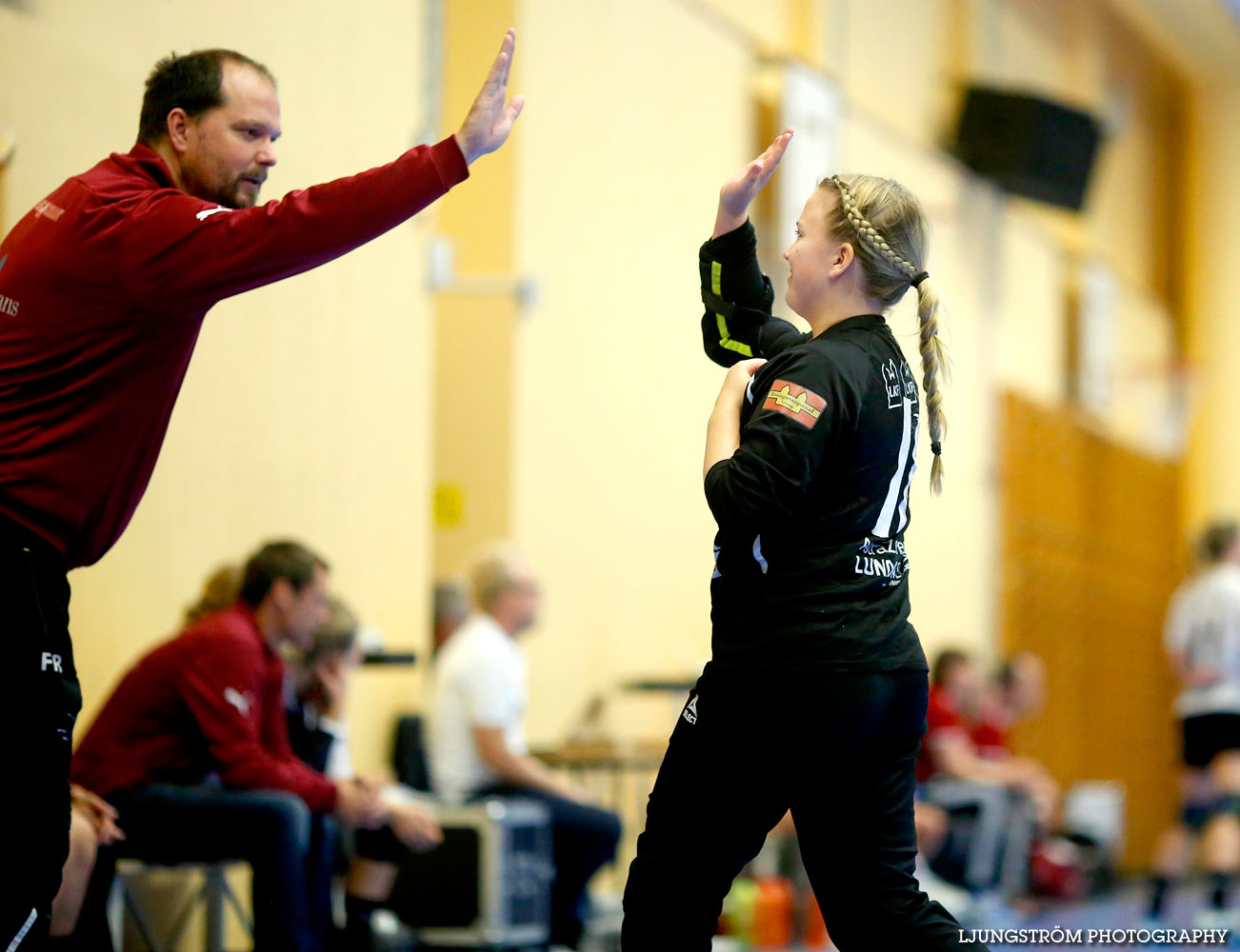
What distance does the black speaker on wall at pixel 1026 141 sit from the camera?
9.41 meters

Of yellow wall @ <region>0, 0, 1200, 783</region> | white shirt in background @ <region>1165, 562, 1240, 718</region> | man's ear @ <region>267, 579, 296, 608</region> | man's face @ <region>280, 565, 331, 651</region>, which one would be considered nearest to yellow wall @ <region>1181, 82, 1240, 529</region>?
yellow wall @ <region>0, 0, 1200, 783</region>

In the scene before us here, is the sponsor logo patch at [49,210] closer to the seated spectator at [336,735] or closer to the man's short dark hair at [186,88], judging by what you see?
the man's short dark hair at [186,88]

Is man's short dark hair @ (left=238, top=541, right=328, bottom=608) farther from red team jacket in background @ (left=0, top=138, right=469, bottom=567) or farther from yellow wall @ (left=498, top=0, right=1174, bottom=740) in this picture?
red team jacket in background @ (left=0, top=138, right=469, bottom=567)

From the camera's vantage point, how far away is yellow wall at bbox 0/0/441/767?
12.8 feet

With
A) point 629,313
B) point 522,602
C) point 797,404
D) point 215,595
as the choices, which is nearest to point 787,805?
point 797,404

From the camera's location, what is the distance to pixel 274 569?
12.0 ft

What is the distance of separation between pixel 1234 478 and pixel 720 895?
11.5 metres

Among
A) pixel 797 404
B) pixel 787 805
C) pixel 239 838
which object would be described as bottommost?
pixel 239 838

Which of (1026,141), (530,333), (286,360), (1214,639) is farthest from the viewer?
(1026,141)

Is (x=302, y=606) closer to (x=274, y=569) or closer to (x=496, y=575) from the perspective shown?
(x=274, y=569)

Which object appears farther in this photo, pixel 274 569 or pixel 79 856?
pixel 274 569

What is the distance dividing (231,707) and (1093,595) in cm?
871

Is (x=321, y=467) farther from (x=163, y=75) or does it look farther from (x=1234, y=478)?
(x=1234, y=478)

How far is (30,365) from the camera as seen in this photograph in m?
2.16
